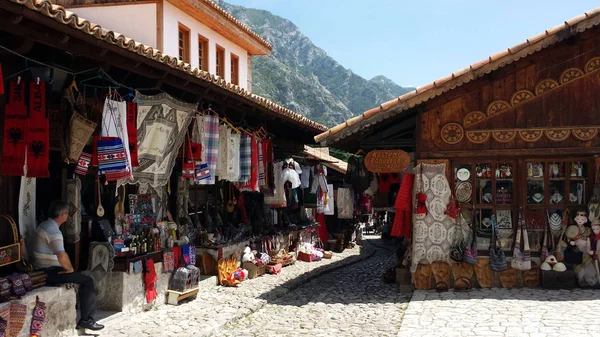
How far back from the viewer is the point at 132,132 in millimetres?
7289

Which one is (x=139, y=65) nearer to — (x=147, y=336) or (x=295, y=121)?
(x=147, y=336)

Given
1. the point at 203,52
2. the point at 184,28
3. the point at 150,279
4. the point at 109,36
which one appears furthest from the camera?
the point at 203,52

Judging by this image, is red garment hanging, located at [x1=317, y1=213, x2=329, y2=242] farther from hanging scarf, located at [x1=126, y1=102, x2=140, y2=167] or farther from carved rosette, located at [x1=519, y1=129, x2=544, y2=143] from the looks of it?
hanging scarf, located at [x1=126, y1=102, x2=140, y2=167]

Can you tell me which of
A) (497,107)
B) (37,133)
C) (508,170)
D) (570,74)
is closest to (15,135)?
(37,133)

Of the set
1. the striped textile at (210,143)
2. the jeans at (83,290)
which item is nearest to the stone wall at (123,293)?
the jeans at (83,290)

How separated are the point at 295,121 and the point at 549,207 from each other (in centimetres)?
610

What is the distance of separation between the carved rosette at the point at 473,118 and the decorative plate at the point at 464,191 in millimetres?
1115

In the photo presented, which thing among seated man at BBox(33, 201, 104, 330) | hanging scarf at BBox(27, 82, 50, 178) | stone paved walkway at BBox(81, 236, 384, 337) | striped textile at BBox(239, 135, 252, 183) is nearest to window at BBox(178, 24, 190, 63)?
striped textile at BBox(239, 135, 252, 183)

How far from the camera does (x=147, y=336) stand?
6.87m

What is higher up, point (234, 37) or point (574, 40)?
point (234, 37)

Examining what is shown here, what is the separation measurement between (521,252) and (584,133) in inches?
97.7

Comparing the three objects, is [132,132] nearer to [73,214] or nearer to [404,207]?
[73,214]

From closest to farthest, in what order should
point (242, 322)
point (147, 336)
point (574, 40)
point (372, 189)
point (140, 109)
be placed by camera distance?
point (147, 336) < point (140, 109) < point (242, 322) < point (574, 40) < point (372, 189)

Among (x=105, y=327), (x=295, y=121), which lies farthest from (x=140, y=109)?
(x=295, y=121)
